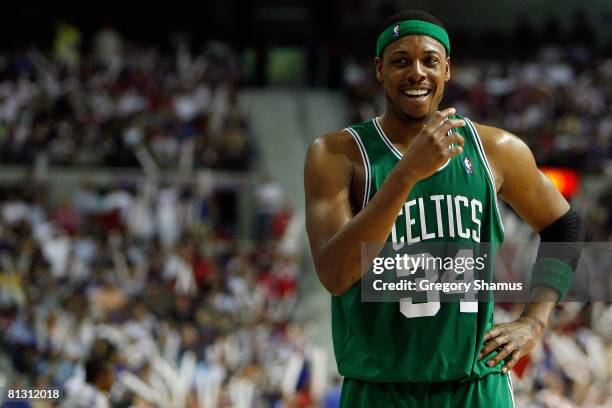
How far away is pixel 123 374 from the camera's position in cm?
1041

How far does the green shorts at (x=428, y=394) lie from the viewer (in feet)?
11.0

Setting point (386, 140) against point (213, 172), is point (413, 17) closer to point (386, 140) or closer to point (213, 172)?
point (386, 140)

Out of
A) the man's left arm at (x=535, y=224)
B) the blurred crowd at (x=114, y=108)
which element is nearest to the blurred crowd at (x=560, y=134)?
the blurred crowd at (x=114, y=108)

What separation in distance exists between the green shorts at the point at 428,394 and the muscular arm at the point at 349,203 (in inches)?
17.4

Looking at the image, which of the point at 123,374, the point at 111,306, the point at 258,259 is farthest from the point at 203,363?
the point at 258,259

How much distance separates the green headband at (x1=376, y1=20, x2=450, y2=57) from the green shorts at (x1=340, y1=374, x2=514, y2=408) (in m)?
1.14

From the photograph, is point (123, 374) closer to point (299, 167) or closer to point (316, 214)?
point (316, 214)

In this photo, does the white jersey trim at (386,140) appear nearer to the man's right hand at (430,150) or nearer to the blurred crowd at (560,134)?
the man's right hand at (430,150)

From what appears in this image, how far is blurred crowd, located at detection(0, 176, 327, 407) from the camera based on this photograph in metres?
12.1

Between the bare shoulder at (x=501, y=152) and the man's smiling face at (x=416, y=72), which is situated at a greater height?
the man's smiling face at (x=416, y=72)

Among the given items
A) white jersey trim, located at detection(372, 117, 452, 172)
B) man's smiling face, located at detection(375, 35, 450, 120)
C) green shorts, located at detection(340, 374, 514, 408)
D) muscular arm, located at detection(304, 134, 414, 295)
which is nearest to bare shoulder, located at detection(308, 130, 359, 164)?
muscular arm, located at detection(304, 134, 414, 295)

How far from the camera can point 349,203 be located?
3387 mm

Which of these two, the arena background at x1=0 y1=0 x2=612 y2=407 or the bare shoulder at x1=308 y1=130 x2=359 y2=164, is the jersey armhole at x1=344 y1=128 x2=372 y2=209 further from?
the arena background at x1=0 y1=0 x2=612 y2=407

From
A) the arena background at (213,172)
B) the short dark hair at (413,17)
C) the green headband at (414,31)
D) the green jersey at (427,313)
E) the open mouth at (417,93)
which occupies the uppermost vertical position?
the arena background at (213,172)
